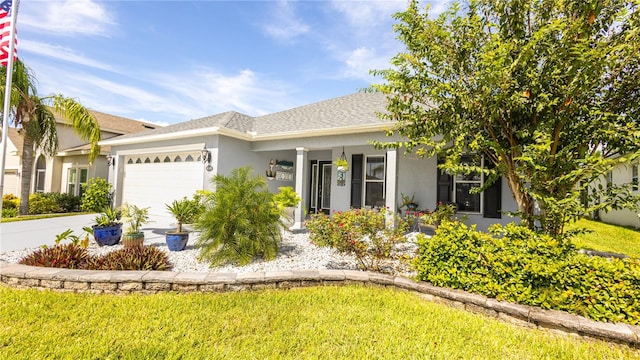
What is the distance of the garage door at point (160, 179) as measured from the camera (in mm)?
9944

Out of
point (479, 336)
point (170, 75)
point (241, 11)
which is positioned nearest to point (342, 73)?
point (241, 11)

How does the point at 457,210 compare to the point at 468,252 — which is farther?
the point at 457,210

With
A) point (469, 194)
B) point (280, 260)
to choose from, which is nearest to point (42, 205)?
point (280, 260)

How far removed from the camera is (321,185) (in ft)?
38.6

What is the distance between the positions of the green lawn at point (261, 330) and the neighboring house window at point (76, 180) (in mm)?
14521

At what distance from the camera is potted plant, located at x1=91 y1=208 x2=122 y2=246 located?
641cm

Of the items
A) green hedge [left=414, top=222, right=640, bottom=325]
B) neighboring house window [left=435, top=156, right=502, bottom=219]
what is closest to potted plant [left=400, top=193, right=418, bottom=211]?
neighboring house window [left=435, top=156, right=502, bottom=219]

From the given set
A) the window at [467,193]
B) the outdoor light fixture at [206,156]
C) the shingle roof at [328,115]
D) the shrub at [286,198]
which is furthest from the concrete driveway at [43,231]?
the window at [467,193]

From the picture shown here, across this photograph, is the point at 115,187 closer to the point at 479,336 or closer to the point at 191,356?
the point at 191,356

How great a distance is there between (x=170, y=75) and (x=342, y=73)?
747 centimetres

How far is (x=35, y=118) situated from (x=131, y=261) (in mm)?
11974

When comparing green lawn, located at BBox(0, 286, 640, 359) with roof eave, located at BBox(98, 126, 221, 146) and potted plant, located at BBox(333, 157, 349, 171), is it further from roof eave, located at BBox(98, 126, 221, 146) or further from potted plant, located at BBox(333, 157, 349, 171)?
roof eave, located at BBox(98, 126, 221, 146)

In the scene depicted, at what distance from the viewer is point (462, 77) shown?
4.62 metres

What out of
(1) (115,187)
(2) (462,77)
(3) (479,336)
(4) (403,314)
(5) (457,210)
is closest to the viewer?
Result: (3) (479,336)
